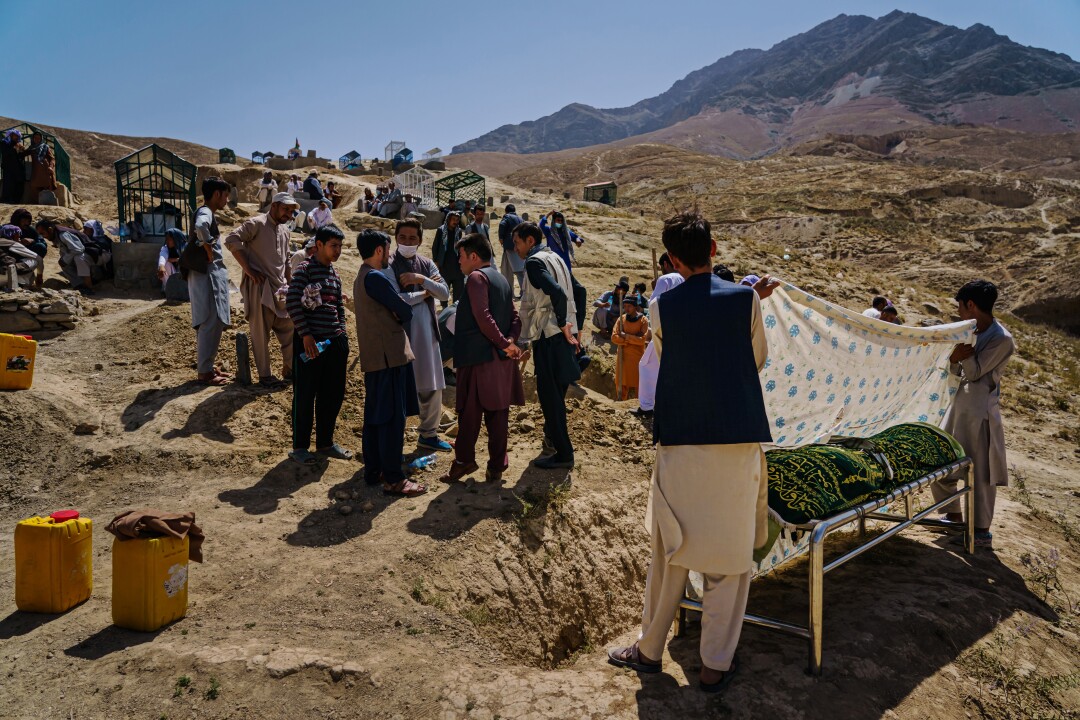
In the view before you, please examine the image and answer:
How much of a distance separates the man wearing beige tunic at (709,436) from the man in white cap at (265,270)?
13.6 feet

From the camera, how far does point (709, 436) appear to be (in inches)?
105

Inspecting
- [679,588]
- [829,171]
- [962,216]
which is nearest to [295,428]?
[679,588]

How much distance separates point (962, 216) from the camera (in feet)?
110

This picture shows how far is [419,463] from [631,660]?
2.61 m

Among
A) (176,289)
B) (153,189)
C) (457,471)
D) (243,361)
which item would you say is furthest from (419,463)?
(153,189)

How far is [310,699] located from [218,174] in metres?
26.3

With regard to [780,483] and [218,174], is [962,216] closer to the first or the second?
[218,174]

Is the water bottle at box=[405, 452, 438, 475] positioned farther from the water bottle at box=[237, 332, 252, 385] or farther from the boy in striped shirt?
the water bottle at box=[237, 332, 252, 385]

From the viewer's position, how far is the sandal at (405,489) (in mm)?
4715

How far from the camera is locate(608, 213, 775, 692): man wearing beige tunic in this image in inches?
106

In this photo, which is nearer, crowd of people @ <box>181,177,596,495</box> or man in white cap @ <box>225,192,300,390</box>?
crowd of people @ <box>181,177,596,495</box>

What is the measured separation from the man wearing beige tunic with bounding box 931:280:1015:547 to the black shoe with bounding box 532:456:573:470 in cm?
257

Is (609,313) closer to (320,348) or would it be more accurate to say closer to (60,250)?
(320,348)

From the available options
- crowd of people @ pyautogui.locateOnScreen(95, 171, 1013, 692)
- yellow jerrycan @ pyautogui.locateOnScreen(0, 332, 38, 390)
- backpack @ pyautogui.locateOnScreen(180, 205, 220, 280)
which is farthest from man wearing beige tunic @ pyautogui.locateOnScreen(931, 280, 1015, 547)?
yellow jerrycan @ pyautogui.locateOnScreen(0, 332, 38, 390)
